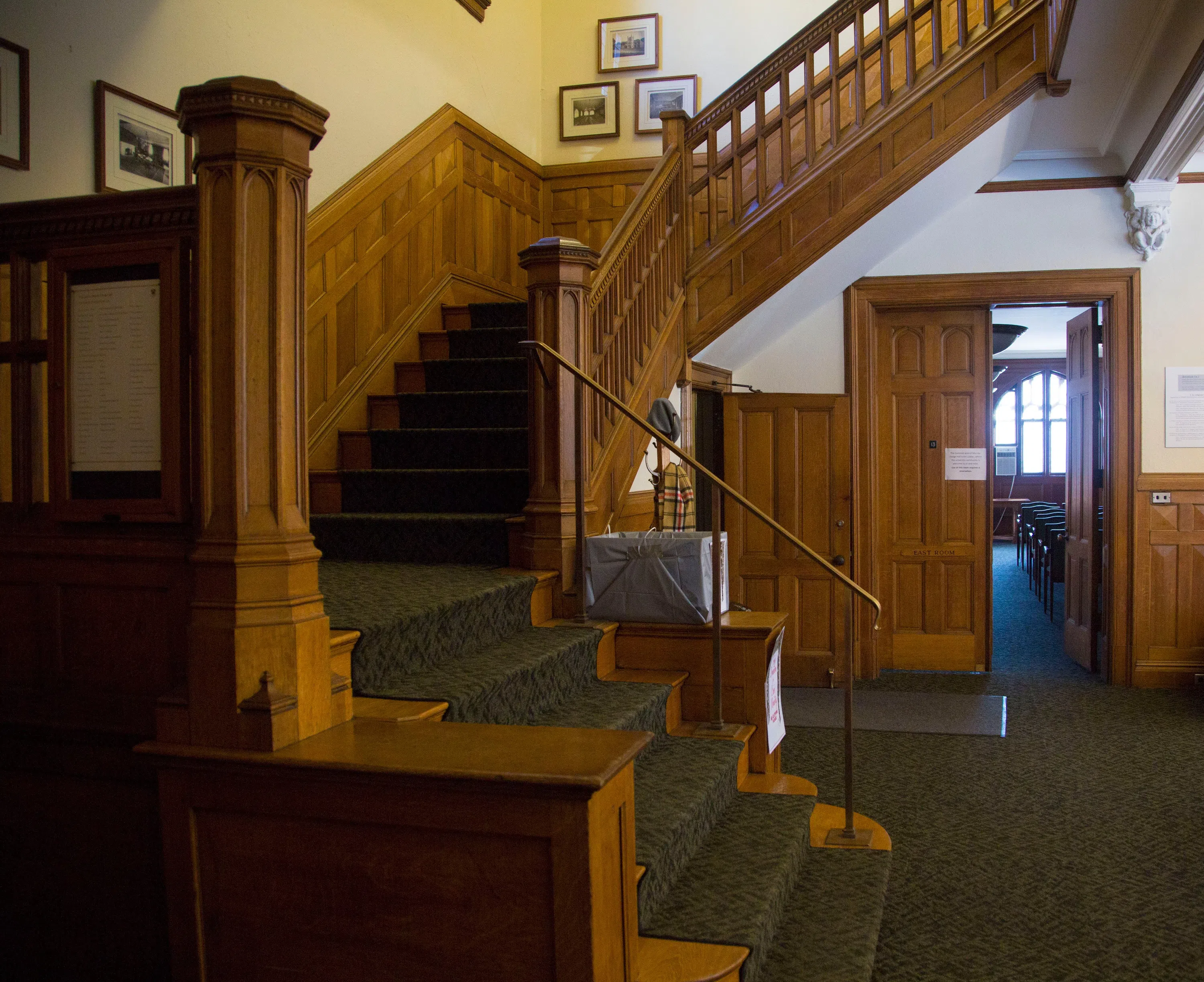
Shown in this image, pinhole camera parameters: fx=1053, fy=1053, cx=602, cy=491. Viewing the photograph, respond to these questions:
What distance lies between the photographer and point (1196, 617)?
21.0 feet

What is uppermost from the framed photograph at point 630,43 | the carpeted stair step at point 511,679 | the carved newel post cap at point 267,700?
the framed photograph at point 630,43

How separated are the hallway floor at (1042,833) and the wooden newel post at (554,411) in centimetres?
159

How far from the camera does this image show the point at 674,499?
14.1 ft

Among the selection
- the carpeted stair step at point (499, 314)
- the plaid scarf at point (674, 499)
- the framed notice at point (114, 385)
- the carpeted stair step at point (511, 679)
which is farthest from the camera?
the carpeted stair step at point (499, 314)

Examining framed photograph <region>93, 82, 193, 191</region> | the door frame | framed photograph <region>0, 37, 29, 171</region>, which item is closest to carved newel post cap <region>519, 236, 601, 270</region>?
framed photograph <region>93, 82, 193, 191</region>

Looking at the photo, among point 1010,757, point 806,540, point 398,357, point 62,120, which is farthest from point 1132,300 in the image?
point 62,120

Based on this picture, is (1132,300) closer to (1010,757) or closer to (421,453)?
(1010,757)

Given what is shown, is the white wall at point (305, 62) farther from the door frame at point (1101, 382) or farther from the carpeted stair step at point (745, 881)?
the carpeted stair step at point (745, 881)

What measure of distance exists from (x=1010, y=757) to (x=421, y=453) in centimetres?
313

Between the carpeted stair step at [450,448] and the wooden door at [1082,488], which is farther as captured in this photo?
the wooden door at [1082,488]

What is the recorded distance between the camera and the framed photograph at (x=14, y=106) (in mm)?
3230

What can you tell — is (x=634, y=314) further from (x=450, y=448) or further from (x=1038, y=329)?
(x=1038, y=329)

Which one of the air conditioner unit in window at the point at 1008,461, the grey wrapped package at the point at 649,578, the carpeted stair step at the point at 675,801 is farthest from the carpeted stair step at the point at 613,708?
the air conditioner unit in window at the point at 1008,461

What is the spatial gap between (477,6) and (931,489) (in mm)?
4164
